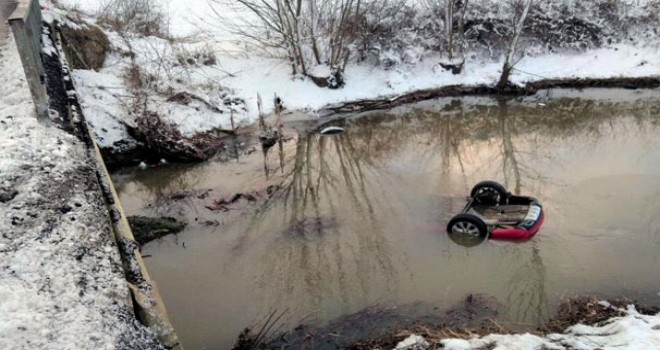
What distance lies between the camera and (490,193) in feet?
36.8

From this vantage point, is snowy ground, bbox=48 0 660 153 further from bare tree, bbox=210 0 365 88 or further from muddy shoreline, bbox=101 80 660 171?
bare tree, bbox=210 0 365 88

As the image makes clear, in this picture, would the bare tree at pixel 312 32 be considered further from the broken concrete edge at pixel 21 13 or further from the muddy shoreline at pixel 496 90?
the broken concrete edge at pixel 21 13

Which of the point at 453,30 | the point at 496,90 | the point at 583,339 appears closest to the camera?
the point at 583,339

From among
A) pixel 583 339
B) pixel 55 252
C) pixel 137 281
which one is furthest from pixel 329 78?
pixel 55 252

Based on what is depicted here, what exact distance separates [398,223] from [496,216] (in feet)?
6.58

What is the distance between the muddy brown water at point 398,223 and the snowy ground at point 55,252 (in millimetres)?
2958

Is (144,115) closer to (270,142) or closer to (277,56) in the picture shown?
(270,142)

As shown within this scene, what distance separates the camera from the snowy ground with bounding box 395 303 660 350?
671cm

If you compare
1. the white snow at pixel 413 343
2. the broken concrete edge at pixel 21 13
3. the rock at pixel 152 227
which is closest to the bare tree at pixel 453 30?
the rock at pixel 152 227

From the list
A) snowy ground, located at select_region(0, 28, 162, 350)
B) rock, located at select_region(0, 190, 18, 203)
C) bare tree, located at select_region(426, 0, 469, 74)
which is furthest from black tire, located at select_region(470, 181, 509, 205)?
bare tree, located at select_region(426, 0, 469, 74)

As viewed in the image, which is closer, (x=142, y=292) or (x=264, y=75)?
(x=142, y=292)

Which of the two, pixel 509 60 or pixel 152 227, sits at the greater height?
pixel 509 60

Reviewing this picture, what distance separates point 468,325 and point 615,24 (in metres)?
20.2

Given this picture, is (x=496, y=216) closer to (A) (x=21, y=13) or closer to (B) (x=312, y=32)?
(A) (x=21, y=13)
